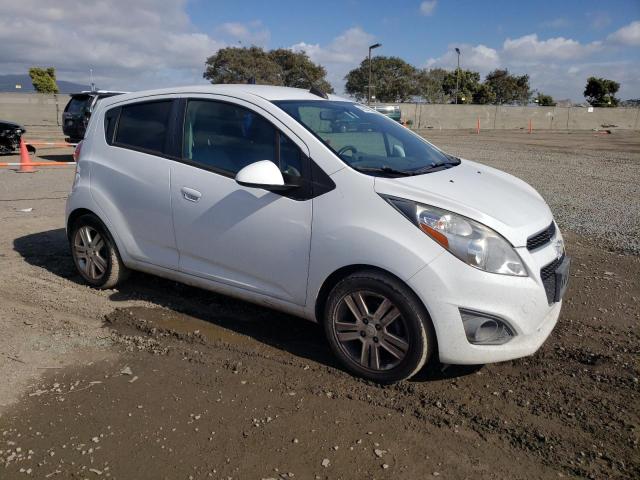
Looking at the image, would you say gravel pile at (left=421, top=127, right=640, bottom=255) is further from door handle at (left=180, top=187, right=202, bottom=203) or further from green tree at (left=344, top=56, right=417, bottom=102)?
green tree at (left=344, top=56, right=417, bottom=102)

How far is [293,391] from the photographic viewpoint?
3229 mm

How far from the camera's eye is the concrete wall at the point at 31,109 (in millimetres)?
31438

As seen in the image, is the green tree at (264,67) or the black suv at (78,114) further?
the green tree at (264,67)

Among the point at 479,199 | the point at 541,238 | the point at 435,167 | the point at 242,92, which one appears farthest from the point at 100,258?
the point at 541,238

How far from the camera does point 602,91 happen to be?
6944 cm

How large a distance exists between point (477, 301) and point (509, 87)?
82602mm

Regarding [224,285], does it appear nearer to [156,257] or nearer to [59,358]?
[156,257]

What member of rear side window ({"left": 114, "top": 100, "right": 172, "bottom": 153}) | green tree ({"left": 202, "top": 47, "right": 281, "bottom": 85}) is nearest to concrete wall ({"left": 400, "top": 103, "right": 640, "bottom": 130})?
green tree ({"left": 202, "top": 47, "right": 281, "bottom": 85})

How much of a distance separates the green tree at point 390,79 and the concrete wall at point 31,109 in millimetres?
50784

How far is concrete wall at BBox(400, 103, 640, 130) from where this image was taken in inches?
1841

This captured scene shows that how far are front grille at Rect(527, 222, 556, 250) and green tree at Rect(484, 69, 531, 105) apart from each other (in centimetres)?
8132

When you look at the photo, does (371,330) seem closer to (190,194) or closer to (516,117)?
(190,194)

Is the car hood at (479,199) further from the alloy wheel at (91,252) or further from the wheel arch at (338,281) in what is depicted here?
the alloy wheel at (91,252)

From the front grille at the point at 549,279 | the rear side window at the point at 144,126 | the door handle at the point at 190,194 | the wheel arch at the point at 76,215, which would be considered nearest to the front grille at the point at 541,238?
the front grille at the point at 549,279
